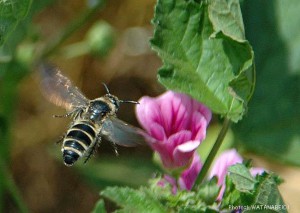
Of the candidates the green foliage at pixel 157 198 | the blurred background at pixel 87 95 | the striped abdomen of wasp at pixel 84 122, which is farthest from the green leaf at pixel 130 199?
the blurred background at pixel 87 95

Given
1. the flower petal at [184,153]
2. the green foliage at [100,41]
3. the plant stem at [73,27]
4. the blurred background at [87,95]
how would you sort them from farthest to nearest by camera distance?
the blurred background at [87,95] → the green foliage at [100,41] → the plant stem at [73,27] → the flower petal at [184,153]

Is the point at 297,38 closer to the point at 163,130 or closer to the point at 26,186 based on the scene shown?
the point at 163,130

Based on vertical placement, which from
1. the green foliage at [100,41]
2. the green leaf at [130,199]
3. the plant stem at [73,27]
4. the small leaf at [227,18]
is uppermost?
the green foliage at [100,41]

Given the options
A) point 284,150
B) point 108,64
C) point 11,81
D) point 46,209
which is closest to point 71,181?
point 46,209

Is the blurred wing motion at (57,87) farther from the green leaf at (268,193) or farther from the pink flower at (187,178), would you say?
the green leaf at (268,193)

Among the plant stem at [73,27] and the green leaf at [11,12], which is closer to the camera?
the green leaf at [11,12]

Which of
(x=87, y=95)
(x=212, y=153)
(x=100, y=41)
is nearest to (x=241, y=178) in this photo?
(x=212, y=153)

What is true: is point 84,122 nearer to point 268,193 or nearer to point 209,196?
point 209,196
